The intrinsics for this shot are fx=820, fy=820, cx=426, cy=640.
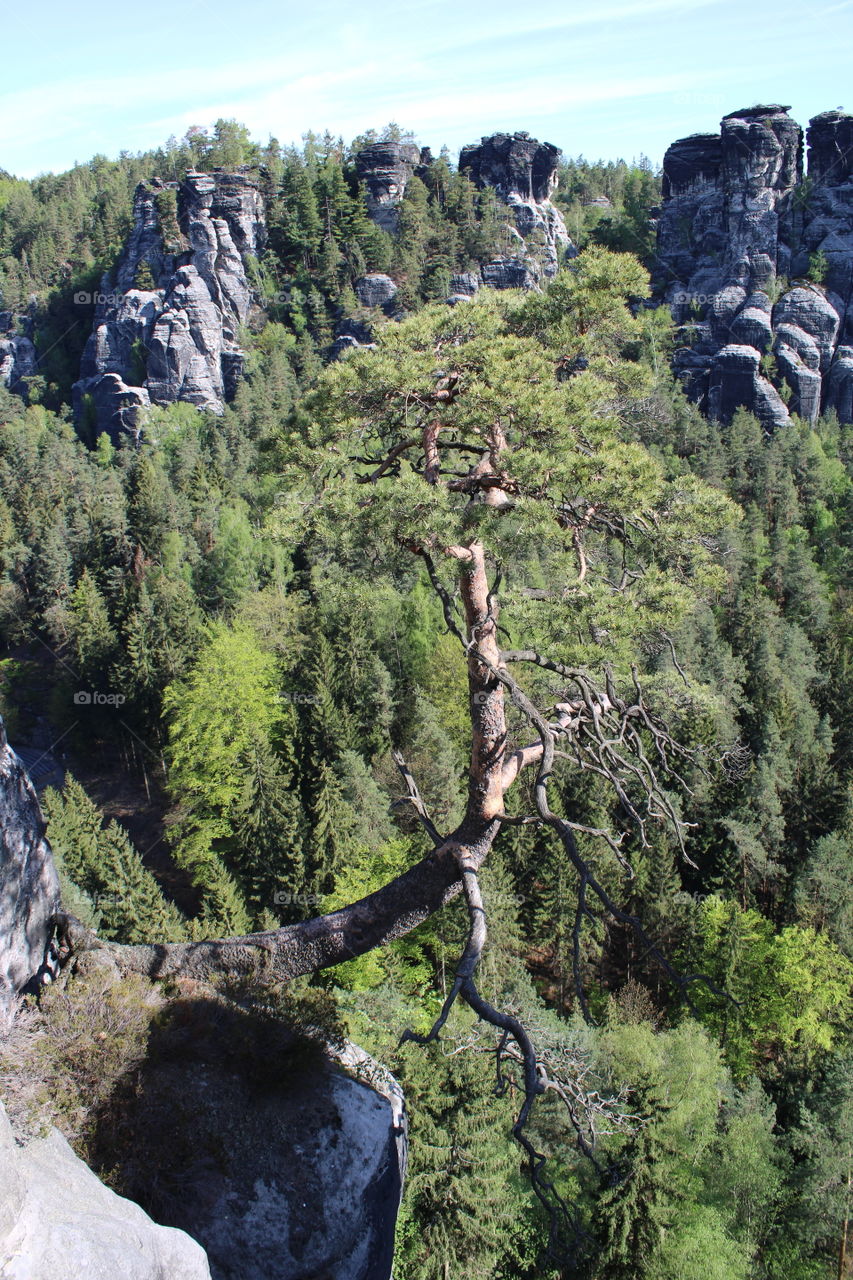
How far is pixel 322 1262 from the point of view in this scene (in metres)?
6.05

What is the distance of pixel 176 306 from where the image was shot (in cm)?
8362

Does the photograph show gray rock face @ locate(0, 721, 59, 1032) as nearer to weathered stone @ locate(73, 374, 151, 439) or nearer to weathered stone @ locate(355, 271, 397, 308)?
weathered stone @ locate(355, 271, 397, 308)

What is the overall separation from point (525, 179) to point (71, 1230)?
105m

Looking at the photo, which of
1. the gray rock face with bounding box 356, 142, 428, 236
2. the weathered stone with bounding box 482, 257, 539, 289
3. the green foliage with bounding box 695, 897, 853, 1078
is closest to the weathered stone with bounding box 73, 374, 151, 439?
the gray rock face with bounding box 356, 142, 428, 236

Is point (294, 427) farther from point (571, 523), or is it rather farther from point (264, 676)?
point (264, 676)

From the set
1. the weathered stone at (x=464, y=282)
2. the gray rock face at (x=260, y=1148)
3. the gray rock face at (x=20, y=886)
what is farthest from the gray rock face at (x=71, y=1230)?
the weathered stone at (x=464, y=282)

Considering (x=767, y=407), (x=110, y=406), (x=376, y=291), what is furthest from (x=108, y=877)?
(x=110, y=406)

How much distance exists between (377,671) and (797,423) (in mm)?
49810

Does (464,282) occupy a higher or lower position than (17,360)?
lower

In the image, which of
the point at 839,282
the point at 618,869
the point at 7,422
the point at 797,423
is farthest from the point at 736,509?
the point at 7,422

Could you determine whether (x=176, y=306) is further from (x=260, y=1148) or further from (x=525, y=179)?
(x=260, y=1148)

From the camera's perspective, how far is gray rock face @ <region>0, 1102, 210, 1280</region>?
12.1ft

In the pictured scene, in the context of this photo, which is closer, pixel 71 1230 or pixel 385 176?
pixel 71 1230

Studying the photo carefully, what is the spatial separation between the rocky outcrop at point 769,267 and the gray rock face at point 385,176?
95.8ft
